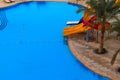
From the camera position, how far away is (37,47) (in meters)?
19.3

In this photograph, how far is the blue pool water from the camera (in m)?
16.1

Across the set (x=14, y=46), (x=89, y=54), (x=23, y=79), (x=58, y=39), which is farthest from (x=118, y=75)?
(x=14, y=46)

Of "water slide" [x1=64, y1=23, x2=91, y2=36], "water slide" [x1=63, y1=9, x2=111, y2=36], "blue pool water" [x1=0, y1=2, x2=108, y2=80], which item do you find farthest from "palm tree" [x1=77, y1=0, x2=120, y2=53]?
"blue pool water" [x1=0, y1=2, x2=108, y2=80]

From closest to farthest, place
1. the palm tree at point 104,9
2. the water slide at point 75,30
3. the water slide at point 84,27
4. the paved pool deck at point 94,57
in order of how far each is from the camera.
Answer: the paved pool deck at point 94,57, the palm tree at point 104,9, the water slide at point 84,27, the water slide at point 75,30

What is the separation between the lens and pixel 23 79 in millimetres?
15562

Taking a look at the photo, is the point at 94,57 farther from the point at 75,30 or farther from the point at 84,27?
the point at 75,30

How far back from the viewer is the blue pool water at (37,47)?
16.1 m

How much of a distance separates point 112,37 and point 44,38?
17.1 feet

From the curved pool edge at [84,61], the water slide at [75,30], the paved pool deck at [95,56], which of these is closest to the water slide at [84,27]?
the water slide at [75,30]

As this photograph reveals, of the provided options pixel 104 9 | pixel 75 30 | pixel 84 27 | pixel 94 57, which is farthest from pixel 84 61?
pixel 75 30

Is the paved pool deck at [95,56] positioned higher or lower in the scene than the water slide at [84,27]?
lower

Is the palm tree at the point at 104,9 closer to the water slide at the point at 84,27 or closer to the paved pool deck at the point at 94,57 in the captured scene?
the water slide at the point at 84,27

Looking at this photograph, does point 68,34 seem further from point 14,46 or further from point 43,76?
point 43,76

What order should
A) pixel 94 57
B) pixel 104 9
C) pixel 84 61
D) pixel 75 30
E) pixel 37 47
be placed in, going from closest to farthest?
pixel 104 9, pixel 84 61, pixel 94 57, pixel 37 47, pixel 75 30
